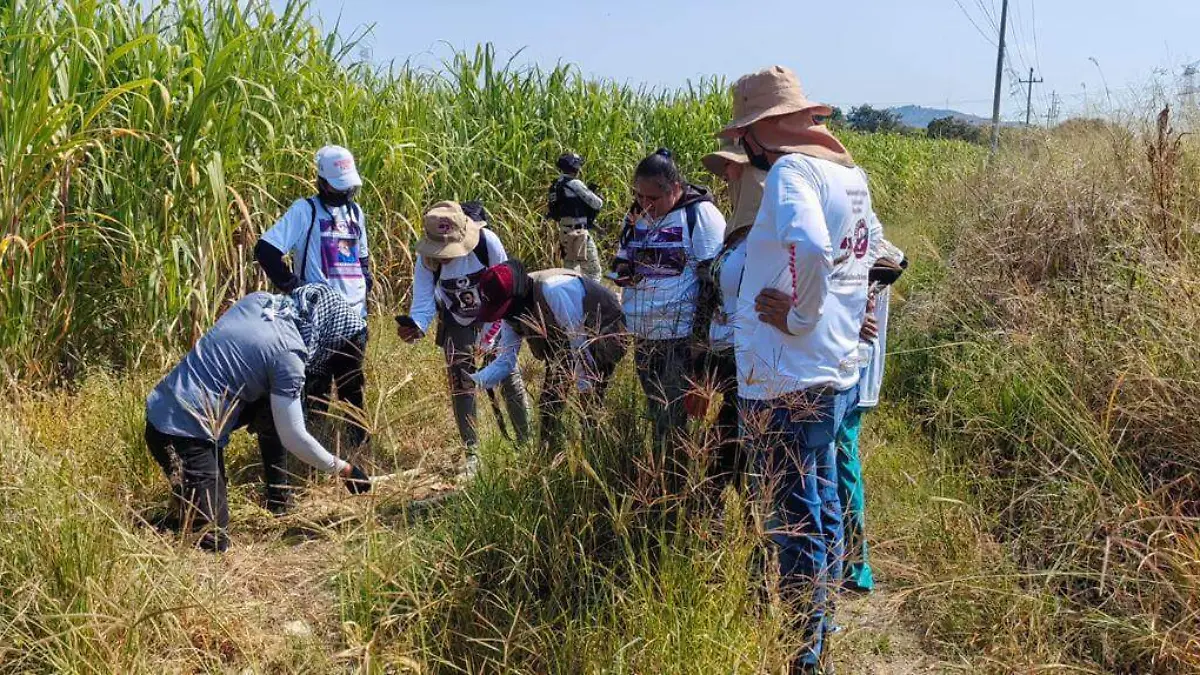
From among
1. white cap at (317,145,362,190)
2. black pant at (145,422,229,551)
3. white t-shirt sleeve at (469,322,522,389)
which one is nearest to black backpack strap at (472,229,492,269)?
white t-shirt sleeve at (469,322,522,389)

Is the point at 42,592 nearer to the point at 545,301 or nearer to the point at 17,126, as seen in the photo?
the point at 545,301

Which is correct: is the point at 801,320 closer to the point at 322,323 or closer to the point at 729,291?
the point at 729,291

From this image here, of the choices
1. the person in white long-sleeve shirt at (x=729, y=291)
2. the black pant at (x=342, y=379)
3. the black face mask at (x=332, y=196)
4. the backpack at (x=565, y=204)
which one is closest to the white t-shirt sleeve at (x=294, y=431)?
the black pant at (x=342, y=379)

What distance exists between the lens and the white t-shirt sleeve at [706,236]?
334cm

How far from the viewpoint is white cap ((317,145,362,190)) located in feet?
13.4

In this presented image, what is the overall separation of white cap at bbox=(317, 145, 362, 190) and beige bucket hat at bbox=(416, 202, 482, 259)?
0.50 m

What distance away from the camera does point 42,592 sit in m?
2.22

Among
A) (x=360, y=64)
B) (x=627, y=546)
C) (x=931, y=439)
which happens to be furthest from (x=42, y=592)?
(x=360, y=64)

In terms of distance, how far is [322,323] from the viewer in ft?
11.6

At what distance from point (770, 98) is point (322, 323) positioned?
1942 mm

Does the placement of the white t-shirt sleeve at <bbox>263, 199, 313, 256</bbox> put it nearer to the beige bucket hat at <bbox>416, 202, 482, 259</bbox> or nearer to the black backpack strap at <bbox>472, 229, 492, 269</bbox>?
the beige bucket hat at <bbox>416, 202, 482, 259</bbox>

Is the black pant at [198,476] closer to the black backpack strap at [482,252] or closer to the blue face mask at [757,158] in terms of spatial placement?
the black backpack strap at [482,252]

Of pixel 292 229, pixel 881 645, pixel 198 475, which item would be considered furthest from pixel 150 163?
pixel 881 645

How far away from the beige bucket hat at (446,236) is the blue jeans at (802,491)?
6.01ft
